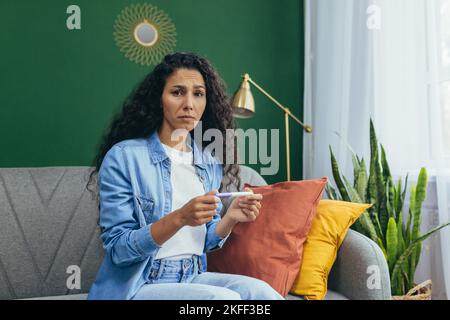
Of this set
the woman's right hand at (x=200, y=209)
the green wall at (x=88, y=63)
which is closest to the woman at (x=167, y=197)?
the woman's right hand at (x=200, y=209)

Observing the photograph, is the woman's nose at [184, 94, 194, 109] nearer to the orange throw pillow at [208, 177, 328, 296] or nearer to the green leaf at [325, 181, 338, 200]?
the orange throw pillow at [208, 177, 328, 296]

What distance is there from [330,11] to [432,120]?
0.87m

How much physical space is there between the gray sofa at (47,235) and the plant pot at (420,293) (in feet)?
Answer: 0.99

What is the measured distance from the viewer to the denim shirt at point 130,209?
1.08 m

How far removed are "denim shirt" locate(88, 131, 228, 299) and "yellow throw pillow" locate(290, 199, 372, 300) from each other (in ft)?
1.24

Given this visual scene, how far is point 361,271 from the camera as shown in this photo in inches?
54.3

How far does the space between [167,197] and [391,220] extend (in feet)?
2.79

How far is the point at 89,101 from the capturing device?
2357 mm

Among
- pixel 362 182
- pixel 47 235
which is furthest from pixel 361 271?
pixel 47 235

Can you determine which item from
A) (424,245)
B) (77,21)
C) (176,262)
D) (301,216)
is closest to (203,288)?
(176,262)

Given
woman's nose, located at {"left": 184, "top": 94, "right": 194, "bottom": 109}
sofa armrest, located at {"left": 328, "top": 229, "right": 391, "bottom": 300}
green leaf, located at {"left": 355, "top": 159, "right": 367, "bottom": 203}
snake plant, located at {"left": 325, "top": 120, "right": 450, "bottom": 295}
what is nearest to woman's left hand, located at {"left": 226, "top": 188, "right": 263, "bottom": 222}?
woman's nose, located at {"left": 184, "top": 94, "right": 194, "bottom": 109}

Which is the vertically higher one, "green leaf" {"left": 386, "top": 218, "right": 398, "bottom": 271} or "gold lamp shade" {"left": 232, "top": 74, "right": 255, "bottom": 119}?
"gold lamp shade" {"left": 232, "top": 74, "right": 255, "bottom": 119}

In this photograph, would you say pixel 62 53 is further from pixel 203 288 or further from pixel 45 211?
pixel 203 288

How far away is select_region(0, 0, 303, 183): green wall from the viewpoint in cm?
225
